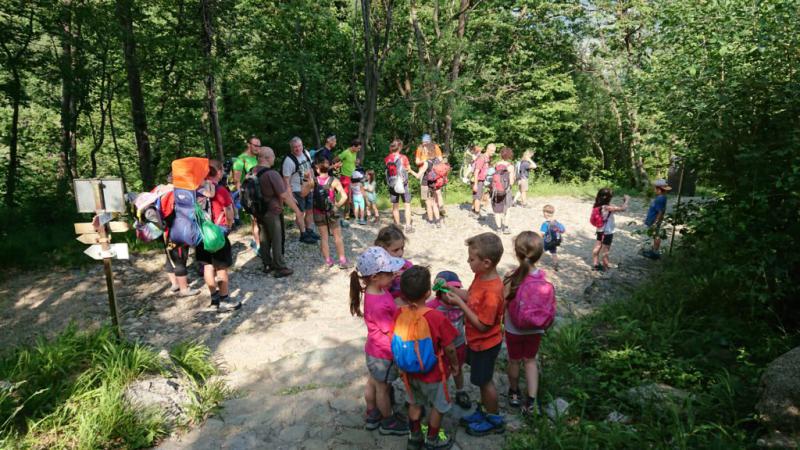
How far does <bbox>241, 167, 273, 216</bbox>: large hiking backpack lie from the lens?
6389 mm

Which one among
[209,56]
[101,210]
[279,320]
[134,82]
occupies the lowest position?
[279,320]

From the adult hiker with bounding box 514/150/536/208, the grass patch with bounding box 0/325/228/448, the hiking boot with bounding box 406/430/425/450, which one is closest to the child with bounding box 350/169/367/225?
the adult hiker with bounding box 514/150/536/208

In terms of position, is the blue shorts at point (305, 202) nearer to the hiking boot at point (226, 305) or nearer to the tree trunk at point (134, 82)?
the hiking boot at point (226, 305)

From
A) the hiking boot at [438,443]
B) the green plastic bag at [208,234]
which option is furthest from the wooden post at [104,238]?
the hiking boot at [438,443]

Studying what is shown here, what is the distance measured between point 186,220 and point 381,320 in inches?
134

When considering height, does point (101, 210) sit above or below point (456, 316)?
above

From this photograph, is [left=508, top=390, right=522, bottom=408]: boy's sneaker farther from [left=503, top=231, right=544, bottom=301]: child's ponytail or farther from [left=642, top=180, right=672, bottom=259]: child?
[left=642, top=180, right=672, bottom=259]: child

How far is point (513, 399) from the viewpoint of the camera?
3.65 metres

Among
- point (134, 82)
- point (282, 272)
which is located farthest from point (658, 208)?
point (134, 82)

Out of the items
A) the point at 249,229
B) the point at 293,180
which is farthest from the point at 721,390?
the point at 249,229

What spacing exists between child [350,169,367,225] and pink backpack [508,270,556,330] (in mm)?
6415

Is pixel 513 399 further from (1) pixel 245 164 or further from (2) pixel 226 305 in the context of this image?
(1) pixel 245 164

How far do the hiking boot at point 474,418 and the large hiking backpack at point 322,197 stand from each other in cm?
449

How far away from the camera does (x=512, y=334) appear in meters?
3.45
